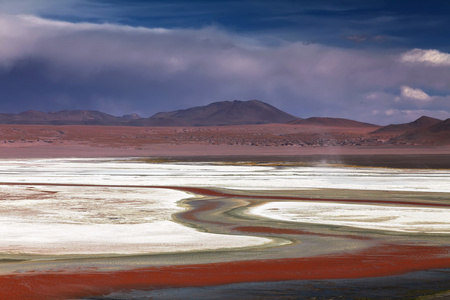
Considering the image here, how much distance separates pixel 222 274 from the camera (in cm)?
1085

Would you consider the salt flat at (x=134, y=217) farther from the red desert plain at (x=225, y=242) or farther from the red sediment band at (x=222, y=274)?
the red sediment band at (x=222, y=274)

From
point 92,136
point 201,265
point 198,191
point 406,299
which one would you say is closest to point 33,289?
point 201,265

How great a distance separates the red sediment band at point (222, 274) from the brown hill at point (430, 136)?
107 m

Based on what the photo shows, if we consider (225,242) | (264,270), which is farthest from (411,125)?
(264,270)

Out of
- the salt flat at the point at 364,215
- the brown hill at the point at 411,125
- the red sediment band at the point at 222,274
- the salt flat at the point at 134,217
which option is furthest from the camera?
the brown hill at the point at 411,125

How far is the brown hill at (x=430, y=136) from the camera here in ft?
382

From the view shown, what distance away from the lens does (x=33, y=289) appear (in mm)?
9602

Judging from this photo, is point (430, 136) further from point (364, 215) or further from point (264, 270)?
point (264, 270)

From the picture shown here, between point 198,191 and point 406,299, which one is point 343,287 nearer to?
point 406,299

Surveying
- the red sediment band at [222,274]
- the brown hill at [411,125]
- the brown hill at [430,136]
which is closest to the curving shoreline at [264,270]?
the red sediment band at [222,274]

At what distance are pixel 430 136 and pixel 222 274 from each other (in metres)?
117

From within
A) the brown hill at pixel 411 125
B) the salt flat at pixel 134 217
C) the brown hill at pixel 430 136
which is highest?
the brown hill at pixel 411 125

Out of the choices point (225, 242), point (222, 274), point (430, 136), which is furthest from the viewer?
point (430, 136)

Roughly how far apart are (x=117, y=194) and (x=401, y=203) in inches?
423
